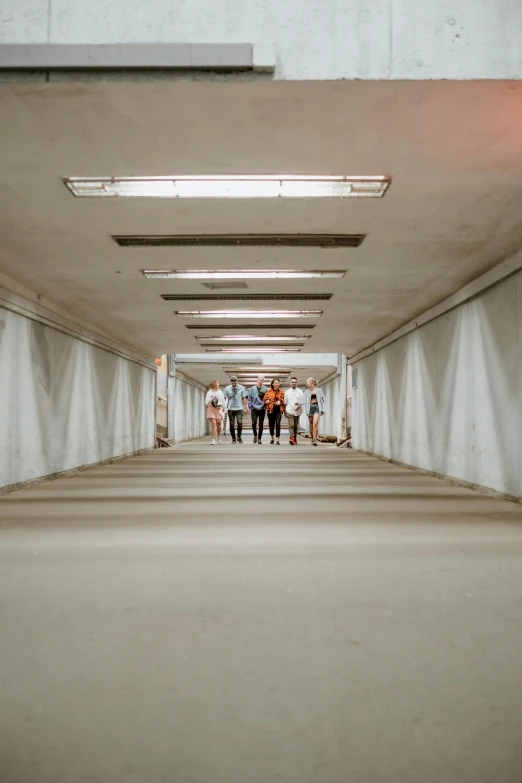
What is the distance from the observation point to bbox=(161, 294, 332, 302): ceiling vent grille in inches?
424

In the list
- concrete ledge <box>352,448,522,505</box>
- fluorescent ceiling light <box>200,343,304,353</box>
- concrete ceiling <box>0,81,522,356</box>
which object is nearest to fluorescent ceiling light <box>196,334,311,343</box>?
fluorescent ceiling light <box>200,343,304,353</box>

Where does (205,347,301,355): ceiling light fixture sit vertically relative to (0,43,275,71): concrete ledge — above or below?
above

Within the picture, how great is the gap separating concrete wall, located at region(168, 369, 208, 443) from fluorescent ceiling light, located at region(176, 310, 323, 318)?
1296cm

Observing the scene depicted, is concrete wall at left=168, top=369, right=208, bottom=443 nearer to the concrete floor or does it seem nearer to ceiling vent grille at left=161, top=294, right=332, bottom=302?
ceiling vent grille at left=161, top=294, right=332, bottom=302

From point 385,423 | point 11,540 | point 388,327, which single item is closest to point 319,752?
point 11,540

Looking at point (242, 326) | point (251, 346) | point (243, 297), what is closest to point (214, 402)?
point (251, 346)

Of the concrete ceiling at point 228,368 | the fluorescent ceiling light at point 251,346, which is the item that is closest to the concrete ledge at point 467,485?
the fluorescent ceiling light at point 251,346

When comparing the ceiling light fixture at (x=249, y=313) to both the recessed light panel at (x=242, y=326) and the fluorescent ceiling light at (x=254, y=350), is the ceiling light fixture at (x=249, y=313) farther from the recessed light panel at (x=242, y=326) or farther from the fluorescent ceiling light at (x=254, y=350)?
the fluorescent ceiling light at (x=254, y=350)

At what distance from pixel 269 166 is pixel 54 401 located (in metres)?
6.73

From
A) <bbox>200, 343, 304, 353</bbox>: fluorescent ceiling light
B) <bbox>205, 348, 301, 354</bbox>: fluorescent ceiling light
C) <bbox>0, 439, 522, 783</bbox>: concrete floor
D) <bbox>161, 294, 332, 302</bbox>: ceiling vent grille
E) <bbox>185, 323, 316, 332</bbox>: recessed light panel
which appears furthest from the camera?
<bbox>205, 348, 301, 354</bbox>: fluorescent ceiling light

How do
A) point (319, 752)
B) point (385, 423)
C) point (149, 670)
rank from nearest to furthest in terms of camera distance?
point (319, 752) < point (149, 670) < point (385, 423)

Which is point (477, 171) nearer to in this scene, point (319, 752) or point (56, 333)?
point (319, 752)

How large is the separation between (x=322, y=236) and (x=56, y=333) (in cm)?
529

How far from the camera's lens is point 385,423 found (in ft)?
49.8
